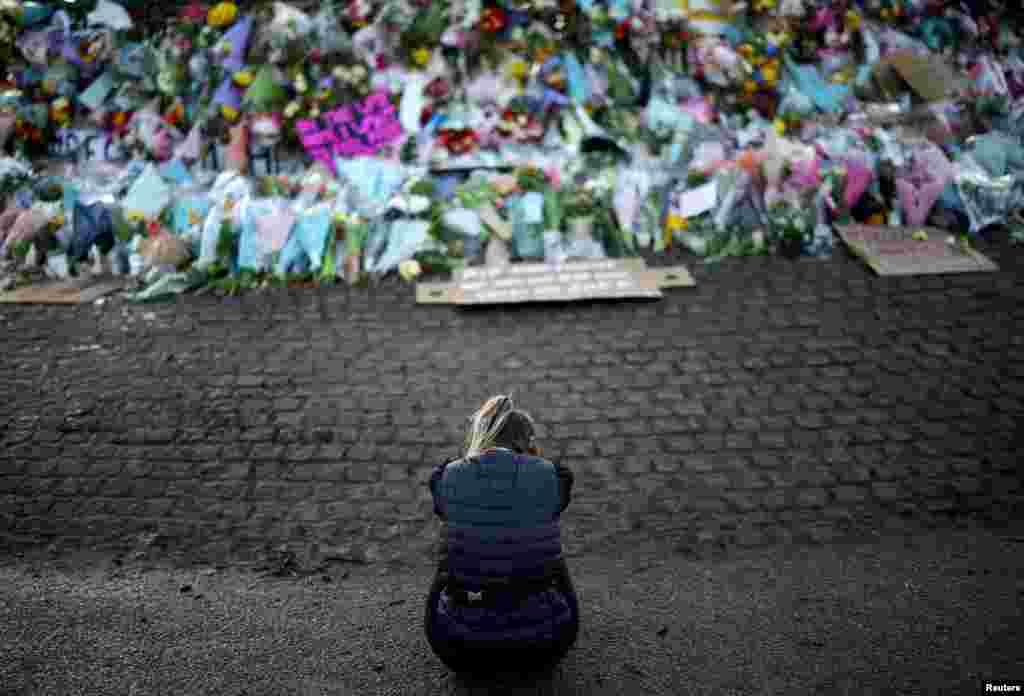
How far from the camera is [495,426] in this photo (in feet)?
9.56

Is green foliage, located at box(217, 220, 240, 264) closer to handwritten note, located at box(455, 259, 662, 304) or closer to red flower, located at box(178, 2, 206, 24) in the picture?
handwritten note, located at box(455, 259, 662, 304)

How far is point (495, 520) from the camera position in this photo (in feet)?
9.19

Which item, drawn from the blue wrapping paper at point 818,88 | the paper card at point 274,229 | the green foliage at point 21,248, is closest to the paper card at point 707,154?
the blue wrapping paper at point 818,88

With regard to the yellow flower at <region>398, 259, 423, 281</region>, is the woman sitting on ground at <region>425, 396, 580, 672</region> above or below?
below

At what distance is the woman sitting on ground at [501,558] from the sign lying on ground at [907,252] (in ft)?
16.8

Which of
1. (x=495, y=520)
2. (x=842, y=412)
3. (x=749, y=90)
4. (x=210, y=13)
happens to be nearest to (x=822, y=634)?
(x=495, y=520)

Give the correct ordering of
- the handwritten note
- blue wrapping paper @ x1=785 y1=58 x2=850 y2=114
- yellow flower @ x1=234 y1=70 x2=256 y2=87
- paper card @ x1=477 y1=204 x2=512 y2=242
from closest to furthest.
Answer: the handwritten note
paper card @ x1=477 y1=204 x2=512 y2=242
yellow flower @ x1=234 y1=70 x2=256 y2=87
blue wrapping paper @ x1=785 y1=58 x2=850 y2=114

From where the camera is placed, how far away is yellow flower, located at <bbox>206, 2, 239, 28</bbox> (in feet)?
28.7

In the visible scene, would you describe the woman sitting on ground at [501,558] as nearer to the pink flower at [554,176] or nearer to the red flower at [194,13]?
the pink flower at [554,176]

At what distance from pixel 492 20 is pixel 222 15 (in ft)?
9.92

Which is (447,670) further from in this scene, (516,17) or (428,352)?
(516,17)

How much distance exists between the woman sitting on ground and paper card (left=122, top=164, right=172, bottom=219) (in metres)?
6.06

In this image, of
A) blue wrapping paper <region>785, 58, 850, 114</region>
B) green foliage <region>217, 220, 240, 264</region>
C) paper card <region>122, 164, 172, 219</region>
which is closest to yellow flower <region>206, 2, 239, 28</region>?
paper card <region>122, 164, 172, 219</region>

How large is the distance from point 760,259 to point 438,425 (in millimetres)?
3751
